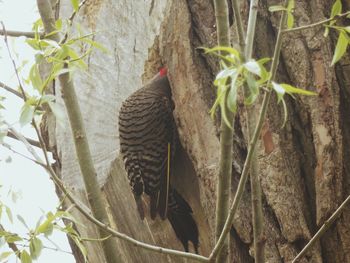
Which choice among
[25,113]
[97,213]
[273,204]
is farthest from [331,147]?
[25,113]

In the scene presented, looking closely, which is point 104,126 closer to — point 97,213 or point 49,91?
point 49,91

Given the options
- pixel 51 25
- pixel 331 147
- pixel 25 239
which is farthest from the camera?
pixel 331 147

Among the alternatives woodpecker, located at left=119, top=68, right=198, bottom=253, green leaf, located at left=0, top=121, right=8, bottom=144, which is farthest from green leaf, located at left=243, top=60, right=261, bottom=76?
woodpecker, located at left=119, top=68, right=198, bottom=253

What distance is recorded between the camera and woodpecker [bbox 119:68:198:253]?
2.51 meters

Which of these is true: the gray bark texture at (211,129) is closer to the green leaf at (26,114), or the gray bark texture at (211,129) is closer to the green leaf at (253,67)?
the green leaf at (26,114)

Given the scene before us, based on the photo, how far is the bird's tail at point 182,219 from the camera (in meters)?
2.47

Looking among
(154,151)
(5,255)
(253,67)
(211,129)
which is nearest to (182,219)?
(154,151)

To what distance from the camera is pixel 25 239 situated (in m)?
1.54

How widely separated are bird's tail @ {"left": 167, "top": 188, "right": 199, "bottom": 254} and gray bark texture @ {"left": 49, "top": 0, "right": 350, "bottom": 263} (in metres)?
0.03

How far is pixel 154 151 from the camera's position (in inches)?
100

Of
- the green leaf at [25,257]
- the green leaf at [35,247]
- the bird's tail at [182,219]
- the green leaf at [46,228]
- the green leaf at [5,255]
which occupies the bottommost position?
the bird's tail at [182,219]

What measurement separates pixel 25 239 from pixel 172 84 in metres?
1.02

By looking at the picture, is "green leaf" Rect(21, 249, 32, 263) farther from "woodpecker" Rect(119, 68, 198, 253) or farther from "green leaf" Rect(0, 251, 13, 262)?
"woodpecker" Rect(119, 68, 198, 253)

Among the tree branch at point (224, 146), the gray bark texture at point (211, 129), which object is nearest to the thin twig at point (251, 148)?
the tree branch at point (224, 146)
